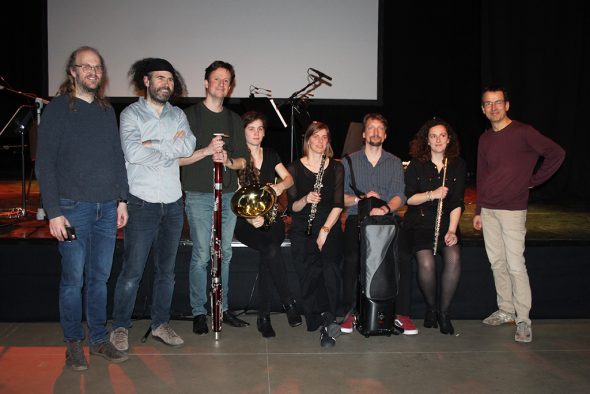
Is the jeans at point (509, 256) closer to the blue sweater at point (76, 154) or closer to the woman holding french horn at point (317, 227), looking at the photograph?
the woman holding french horn at point (317, 227)

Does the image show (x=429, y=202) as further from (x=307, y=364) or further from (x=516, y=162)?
(x=307, y=364)

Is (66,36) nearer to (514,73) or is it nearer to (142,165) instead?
(142,165)

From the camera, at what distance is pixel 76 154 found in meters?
3.27

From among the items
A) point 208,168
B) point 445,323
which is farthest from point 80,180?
point 445,323

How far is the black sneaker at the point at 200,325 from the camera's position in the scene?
13.5ft

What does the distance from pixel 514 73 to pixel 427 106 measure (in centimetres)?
132

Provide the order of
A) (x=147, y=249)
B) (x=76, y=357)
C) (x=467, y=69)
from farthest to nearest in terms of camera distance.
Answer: (x=467, y=69), (x=147, y=249), (x=76, y=357)

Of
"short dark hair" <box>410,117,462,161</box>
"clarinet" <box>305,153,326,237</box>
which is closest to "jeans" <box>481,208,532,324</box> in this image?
"short dark hair" <box>410,117,462,161</box>

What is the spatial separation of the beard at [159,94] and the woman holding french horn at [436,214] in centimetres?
180

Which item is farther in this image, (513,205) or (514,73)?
(514,73)

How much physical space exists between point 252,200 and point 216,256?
43 centimetres

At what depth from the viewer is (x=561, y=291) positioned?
184 inches

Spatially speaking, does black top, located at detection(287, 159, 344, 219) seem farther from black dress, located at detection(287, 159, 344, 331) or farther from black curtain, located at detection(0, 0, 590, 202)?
black curtain, located at detection(0, 0, 590, 202)

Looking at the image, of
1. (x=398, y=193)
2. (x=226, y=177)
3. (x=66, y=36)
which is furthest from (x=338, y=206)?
(x=66, y=36)
